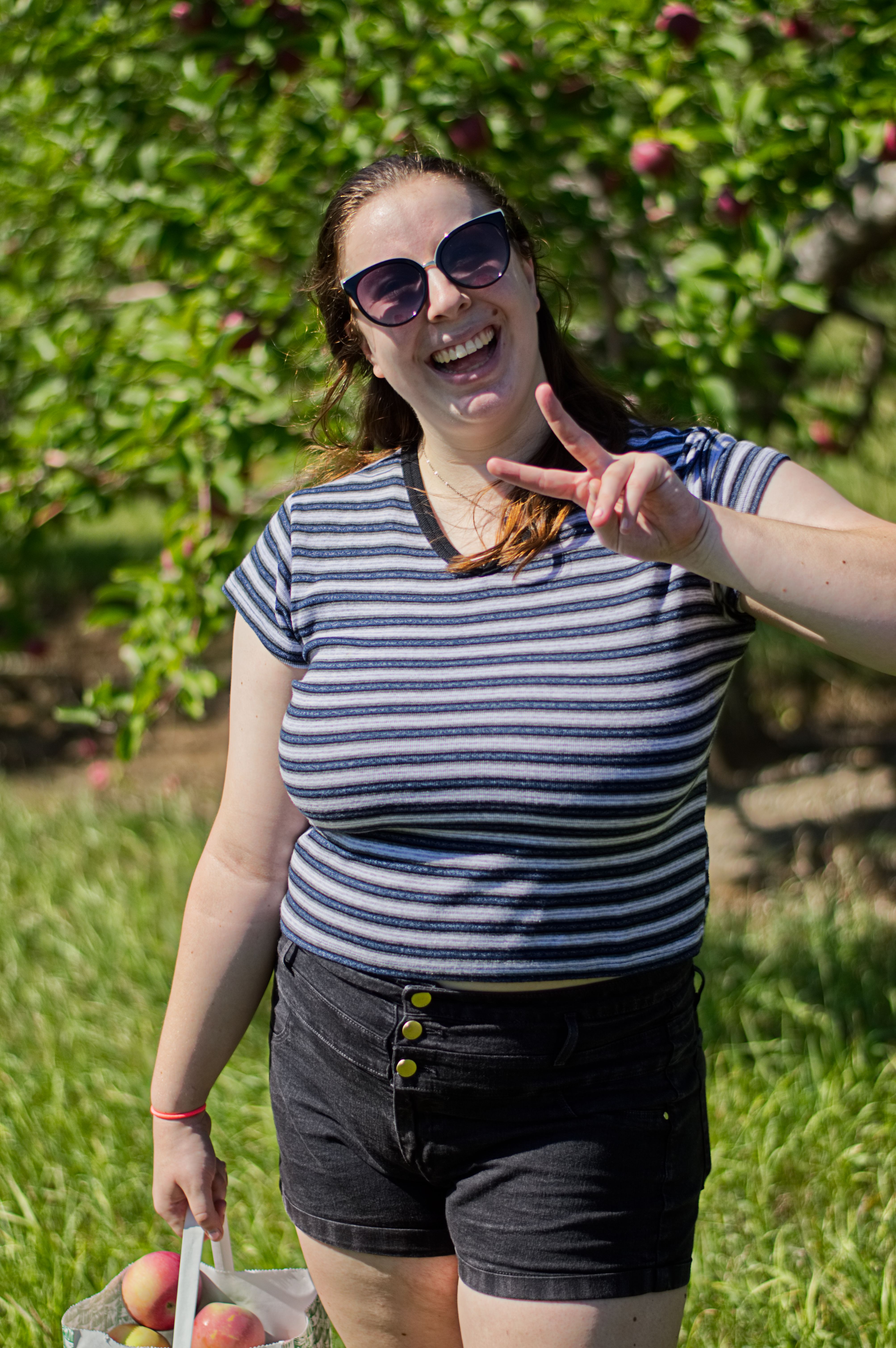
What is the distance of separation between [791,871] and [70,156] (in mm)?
2769

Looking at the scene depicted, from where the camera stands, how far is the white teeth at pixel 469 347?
150cm

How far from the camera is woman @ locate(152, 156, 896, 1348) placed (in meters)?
1.35

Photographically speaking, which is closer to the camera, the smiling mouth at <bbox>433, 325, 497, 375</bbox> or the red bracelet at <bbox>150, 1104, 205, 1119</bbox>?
the smiling mouth at <bbox>433, 325, 497, 375</bbox>

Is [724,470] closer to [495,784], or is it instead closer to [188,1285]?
[495,784]

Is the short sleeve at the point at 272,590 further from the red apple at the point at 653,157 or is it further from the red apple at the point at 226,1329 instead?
the red apple at the point at 653,157

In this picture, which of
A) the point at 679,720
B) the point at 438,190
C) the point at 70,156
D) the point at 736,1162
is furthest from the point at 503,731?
the point at 70,156

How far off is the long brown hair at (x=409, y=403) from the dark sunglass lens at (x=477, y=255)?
13 cm

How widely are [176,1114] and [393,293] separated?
3.43ft

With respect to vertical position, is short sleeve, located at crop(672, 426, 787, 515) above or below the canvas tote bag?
above

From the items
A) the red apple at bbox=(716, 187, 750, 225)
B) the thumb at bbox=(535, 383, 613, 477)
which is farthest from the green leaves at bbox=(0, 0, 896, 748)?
the thumb at bbox=(535, 383, 613, 477)

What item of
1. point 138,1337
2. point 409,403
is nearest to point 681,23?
point 409,403

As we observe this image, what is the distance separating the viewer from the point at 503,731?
4.49ft

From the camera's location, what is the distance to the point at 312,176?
9.39 ft

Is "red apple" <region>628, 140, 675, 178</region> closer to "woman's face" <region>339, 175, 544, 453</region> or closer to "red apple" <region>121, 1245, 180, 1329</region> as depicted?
"woman's face" <region>339, 175, 544, 453</region>
